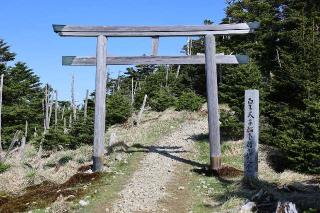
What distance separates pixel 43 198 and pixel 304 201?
679 cm

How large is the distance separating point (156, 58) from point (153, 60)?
0.13m

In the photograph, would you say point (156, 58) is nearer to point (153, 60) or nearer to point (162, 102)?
point (153, 60)

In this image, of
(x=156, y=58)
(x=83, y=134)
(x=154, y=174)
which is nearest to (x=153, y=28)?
(x=156, y=58)

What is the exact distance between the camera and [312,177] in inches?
606

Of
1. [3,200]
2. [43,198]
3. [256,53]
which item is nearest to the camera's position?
[43,198]

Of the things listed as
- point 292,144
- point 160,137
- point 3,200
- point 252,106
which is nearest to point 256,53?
point 160,137

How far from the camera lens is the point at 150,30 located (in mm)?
15727

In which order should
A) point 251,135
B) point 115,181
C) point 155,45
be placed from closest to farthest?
point 251,135 < point 115,181 < point 155,45

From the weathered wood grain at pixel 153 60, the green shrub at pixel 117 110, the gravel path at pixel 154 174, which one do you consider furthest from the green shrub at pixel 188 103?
the weathered wood grain at pixel 153 60

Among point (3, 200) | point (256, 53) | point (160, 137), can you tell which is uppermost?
point (256, 53)

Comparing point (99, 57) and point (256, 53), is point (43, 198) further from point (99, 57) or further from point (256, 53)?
point (256, 53)

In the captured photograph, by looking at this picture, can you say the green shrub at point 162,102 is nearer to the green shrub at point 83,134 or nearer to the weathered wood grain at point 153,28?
the green shrub at point 83,134

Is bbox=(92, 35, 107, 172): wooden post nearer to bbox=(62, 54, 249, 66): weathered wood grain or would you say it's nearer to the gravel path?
bbox=(62, 54, 249, 66): weathered wood grain

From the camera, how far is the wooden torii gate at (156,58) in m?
15.5
